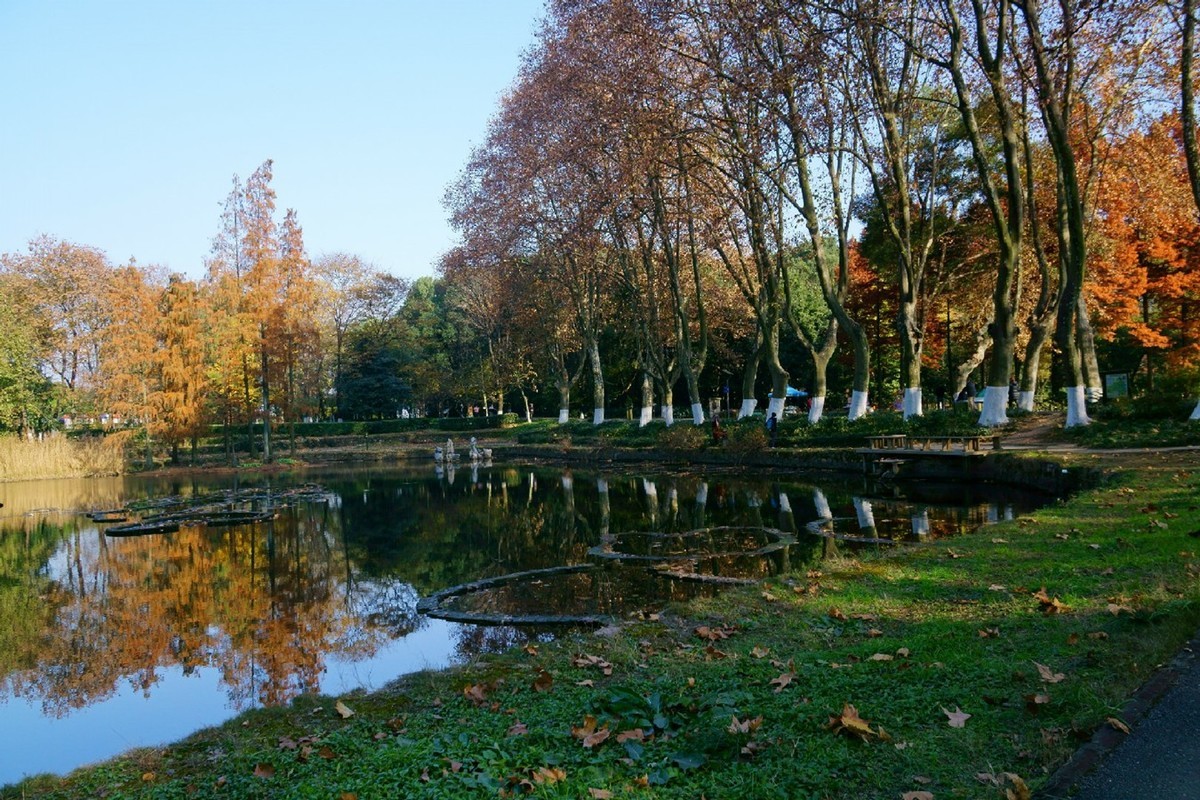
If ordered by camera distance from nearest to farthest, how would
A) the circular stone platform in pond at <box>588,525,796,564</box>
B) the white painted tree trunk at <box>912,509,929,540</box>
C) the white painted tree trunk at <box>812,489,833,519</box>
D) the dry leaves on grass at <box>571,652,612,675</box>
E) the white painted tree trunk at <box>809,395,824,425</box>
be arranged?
the dry leaves on grass at <box>571,652,612,675</box>, the circular stone platform in pond at <box>588,525,796,564</box>, the white painted tree trunk at <box>912,509,929,540</box>, the white painted tree trunk at <box>812,489,833,519</box>, the white painted tree trunk at <box>809,395,824,425</box>

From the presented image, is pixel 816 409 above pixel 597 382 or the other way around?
the other way around

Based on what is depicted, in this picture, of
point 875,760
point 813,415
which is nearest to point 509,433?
point 813,415

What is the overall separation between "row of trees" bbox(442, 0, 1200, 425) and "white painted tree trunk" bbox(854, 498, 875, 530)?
675 cm

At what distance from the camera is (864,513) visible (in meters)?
16.7

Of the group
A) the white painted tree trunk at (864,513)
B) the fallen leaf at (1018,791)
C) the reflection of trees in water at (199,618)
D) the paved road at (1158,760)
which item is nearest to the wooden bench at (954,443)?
the white painted tree trunk at (864,513)

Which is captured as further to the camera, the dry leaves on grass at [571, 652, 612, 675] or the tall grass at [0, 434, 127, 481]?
the tall grass at [0, 434, 127, 481]

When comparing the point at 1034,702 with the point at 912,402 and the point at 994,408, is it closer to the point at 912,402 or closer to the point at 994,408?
the point at 994,408

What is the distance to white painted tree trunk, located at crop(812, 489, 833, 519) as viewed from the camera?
16.7 meters

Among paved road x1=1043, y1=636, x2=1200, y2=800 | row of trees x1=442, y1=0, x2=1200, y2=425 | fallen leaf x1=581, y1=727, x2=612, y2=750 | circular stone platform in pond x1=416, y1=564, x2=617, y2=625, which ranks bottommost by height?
circular stone platform in pond x1=416, y1=564, x2=617, y2=625

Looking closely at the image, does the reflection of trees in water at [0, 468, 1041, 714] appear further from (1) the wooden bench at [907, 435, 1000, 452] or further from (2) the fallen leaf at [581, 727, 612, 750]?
(2) the fallen leaf at [581, 727, 612, 750]

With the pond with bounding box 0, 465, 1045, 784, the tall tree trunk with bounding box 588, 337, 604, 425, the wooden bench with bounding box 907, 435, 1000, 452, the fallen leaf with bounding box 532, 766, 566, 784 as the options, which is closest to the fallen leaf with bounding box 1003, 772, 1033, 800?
the fallen leaf with bounding box 532, 766, 566, 784

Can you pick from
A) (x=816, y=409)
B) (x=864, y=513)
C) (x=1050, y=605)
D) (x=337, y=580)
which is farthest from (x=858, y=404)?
(x=1050, y=605)

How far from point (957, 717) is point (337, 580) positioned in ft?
35.9

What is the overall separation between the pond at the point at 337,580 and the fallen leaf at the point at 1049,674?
509 centimetres
